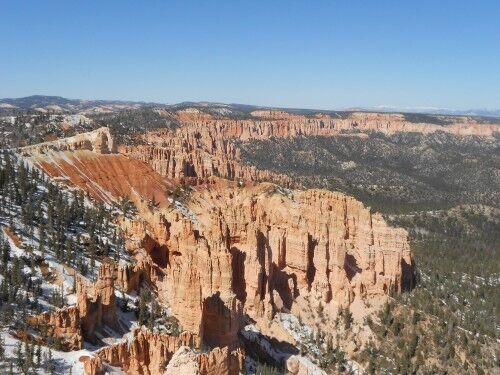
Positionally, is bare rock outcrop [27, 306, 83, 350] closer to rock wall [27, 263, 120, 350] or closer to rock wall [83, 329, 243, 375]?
rock wall [27, 263, 120, 350]

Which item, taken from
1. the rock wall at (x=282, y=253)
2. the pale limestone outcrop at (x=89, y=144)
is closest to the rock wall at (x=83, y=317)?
the rock wall at (x=282, y=253)

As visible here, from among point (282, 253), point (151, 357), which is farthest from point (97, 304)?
point (282, 253)

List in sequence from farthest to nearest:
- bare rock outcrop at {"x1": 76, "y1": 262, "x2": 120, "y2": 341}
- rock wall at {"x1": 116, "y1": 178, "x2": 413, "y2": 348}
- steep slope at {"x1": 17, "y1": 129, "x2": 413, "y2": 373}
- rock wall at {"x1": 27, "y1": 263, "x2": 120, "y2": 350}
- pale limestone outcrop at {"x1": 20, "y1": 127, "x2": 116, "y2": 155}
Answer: pale limestone outcrop at {"x1": 20, "y1": 127, "x2": 116, "y2": 155}, rock wall at {"x1": 116, "y1": 178, "x2": 413, "y2": 348}, steep slope at {"x1": 17, "y1": 129, "x2": 413, "y2": 373}, bare rock outcrop at {"x1": 76, "y1": 262, "x2": 120, "y2": 341}, rock wall at {"x1": 27, "y1": 263, "x2": 120, "y2": 350}

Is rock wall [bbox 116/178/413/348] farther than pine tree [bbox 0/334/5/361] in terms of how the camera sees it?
Yes

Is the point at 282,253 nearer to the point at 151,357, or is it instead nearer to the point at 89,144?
the point at 151,357

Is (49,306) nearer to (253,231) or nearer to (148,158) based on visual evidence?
(253,231)

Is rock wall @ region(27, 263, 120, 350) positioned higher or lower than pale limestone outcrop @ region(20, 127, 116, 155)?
lower

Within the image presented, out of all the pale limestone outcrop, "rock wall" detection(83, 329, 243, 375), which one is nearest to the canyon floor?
"rock wall" detection(83, 329, 243, 375)

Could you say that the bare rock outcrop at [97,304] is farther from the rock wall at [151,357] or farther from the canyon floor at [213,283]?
the rock wall at [151,357]

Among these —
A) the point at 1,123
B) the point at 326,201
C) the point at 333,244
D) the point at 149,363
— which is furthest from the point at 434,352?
the point at 1,123

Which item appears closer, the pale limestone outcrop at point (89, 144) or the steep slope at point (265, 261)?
the steep slope at point (265, 261)

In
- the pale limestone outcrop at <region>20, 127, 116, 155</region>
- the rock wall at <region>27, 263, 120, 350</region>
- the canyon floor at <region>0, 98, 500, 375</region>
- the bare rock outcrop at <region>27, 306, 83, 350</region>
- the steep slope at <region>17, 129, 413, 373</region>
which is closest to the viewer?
the bare rock outcrop at <region>27, 306, 83, 350</region>
